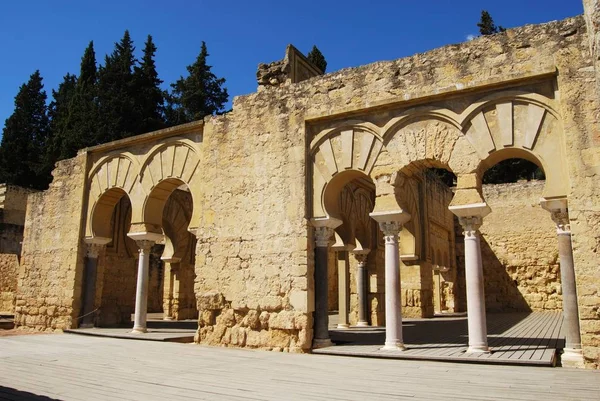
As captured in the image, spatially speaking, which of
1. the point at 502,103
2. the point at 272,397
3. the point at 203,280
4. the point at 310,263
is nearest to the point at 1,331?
the point at 203,280

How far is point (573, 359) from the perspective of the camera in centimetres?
579

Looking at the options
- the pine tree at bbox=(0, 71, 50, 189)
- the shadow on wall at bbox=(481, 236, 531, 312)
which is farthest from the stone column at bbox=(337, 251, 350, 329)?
the pine tree at bbox=(0, 71, 50, 189)

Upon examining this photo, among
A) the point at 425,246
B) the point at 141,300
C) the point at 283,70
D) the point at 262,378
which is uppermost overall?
the point at 283,70

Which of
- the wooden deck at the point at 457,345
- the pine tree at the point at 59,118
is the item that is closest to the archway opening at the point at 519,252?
the wooden deck at the point at 457,345

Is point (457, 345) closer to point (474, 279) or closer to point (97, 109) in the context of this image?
point (474, 279)

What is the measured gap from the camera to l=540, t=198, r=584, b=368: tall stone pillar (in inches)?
235

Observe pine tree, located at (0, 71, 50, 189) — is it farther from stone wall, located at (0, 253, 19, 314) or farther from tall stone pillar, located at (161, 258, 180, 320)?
tall stone pillar, located at (161, 258, 180, 320)

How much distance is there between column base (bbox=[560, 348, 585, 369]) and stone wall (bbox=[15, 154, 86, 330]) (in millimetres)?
9364

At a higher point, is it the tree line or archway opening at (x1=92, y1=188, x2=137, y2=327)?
the tree line

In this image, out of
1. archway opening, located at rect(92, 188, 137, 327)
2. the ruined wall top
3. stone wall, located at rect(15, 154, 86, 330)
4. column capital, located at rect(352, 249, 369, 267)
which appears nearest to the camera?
the ruined wall top

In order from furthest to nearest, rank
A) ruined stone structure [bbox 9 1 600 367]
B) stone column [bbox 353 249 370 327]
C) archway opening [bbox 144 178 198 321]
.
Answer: archway opening [bbox 144 178 198 321], stone column [bbox 353 249 370 327], ruined stone structure [bbox 9 1 600 367]

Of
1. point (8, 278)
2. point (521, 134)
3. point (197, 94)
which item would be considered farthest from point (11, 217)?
point (521, 134)

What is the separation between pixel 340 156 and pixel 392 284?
221 cm

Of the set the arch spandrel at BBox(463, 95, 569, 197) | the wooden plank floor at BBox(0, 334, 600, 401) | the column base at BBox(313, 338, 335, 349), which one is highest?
the arch spandrel at BBox(463, 95, 569, 197)
